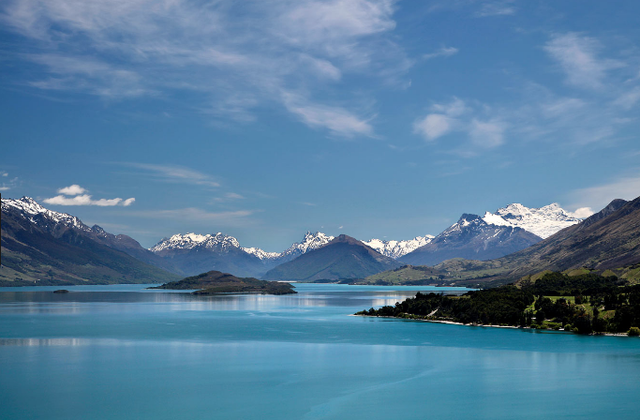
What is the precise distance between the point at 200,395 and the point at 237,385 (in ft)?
24.8

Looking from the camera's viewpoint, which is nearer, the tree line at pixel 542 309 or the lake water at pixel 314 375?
the lake water at pixel 314 375

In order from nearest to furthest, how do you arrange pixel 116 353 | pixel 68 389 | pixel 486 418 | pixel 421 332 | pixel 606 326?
pixel 486 418 < pixel 68 389 < pixel 116 353 < pixel 606 326 < pixel 421 332

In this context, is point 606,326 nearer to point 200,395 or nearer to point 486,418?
point 486,418

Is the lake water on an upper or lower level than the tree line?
lower

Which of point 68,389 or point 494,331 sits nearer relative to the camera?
point 68,389

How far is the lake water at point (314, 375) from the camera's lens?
68.4m

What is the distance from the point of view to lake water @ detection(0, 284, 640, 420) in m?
→ 68.4

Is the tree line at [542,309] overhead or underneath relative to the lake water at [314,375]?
overhead

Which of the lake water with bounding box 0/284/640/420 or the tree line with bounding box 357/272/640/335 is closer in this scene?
the lake water with bounding box 0/284/640/420

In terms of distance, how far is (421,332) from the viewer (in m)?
146

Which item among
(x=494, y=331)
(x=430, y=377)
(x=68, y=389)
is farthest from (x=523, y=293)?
(x=68, y=389)

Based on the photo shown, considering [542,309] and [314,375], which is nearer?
[314,375]

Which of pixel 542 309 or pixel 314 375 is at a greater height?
pixel 542 309

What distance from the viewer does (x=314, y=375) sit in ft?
289
